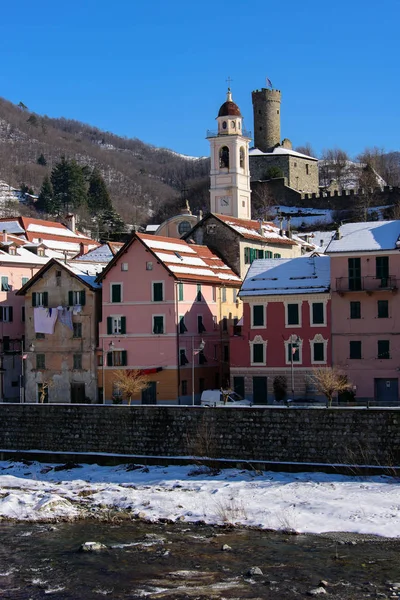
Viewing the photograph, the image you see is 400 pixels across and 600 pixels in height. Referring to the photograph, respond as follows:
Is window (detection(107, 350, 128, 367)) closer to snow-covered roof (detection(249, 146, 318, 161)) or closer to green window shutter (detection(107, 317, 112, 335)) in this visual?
green window shutter (detection(107, 317, 112, 335))

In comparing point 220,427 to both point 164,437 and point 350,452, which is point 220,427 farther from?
point 350,452

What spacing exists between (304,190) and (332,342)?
278ft

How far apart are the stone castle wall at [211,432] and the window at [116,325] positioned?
373 inches

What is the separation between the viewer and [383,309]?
5016cm

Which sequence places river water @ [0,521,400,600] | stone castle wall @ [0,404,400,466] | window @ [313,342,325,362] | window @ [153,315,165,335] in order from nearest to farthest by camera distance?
river water @ [0,521,400,600] → stone castle wall @ [0,404,400,466] → window @ [313,342,325,362] → window @ [153,315,165,335]

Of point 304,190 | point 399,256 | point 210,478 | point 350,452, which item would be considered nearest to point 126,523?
point 210,478

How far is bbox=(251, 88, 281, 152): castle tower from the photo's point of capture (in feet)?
471

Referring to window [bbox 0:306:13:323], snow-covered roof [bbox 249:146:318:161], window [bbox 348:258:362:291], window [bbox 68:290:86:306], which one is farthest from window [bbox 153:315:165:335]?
snow-covered roof [bbox 249:146:318:161]

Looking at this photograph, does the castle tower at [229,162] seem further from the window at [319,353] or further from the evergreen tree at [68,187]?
the evergreen tree at [68,187]

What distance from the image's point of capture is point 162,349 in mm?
54156

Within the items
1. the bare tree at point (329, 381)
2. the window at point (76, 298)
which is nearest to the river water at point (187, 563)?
the bare tree at point (329, 381)

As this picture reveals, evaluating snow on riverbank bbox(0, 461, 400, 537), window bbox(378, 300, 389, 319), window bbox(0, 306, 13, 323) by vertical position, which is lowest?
snow on riverbank bbox(0, 461, 400, 537)

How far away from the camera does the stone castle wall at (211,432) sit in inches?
1567

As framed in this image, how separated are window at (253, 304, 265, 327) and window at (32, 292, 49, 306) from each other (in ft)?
45.3
